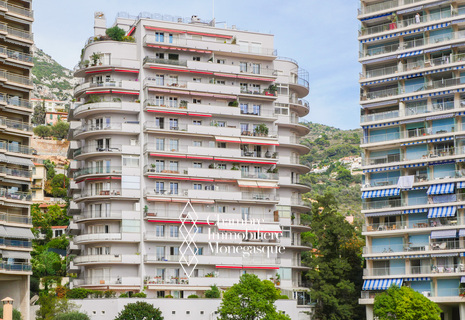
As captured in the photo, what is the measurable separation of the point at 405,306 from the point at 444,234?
1010cm

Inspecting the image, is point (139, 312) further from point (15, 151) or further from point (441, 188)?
point (441, 188)

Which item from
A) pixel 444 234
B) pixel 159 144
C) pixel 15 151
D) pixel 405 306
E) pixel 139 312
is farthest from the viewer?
pixel 159 144

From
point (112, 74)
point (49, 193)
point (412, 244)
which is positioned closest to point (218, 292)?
point (412, 244)

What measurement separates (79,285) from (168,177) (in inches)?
644

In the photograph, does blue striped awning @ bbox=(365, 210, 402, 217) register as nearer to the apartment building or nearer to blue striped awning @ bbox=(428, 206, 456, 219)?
blue striped awning @ bbox=(428, 206, 456, 219)

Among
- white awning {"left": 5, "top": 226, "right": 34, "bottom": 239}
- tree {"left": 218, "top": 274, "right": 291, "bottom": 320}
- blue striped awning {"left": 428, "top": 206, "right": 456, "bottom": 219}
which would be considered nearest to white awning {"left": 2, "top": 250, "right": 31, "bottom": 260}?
white awning {"left": 5, "top": 226, "right": 34, "bottom": 239}

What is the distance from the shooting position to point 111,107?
9594 centimetres

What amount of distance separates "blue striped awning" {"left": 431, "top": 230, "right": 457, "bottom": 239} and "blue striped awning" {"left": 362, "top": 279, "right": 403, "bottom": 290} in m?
6.18

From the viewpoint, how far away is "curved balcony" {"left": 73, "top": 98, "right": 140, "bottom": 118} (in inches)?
3780

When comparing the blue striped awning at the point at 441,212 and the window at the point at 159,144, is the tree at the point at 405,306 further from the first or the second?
the window at the point at 159,144

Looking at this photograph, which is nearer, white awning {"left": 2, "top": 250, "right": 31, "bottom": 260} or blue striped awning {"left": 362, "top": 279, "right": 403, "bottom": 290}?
white awning {"left": 2, "top": 250, "right": 31, "bottom": 260}

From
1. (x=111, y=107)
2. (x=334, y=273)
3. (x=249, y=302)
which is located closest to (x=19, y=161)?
(x=111, y=107)

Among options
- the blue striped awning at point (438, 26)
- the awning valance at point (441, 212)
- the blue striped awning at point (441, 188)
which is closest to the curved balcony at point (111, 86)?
the blue striped awning at point (438, 26)

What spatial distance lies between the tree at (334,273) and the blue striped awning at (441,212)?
11.4 m
